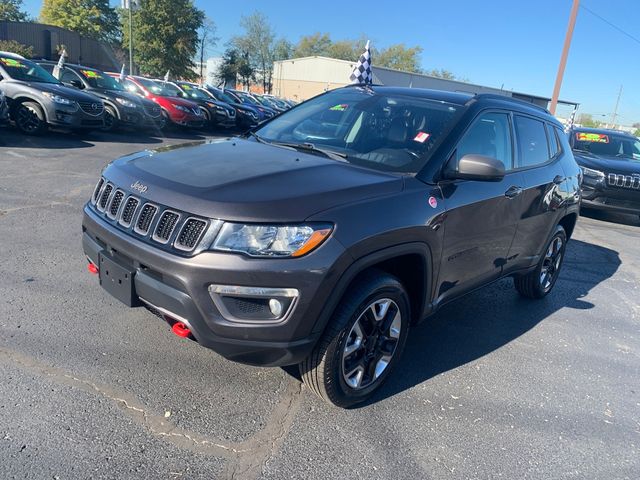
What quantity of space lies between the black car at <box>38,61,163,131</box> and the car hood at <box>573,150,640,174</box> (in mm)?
11017

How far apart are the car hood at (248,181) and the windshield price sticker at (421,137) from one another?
506 mm

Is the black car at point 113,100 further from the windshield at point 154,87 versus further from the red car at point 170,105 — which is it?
the windshield at point 154,87

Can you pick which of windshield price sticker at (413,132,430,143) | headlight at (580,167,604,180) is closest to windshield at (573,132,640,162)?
headlight at (580,167,604,180)

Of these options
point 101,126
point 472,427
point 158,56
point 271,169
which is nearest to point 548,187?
point 472,427

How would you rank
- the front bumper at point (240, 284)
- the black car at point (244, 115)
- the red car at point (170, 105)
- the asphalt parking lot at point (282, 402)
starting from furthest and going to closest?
the black car at point (244, 115)
the red car at point (170, 105)
the asphalt parking lot at point (282, 402)
the front bumper at point (240, 284)

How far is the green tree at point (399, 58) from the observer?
91875mm

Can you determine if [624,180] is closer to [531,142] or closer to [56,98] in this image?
[531,142]

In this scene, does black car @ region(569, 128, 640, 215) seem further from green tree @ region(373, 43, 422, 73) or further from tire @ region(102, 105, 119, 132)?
green tree @ region(373, 43, 422, 73)

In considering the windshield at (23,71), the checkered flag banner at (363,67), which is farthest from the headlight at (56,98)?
the checkered flag banner at (363,67)

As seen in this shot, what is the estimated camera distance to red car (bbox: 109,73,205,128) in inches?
603

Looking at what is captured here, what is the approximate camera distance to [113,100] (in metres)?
13.2

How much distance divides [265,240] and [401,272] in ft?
3.59

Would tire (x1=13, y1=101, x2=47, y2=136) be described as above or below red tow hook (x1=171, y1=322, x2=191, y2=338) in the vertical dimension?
above

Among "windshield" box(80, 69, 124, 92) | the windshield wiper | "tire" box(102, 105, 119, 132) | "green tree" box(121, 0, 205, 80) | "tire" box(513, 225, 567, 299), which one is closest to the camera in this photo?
the windshield wiper
